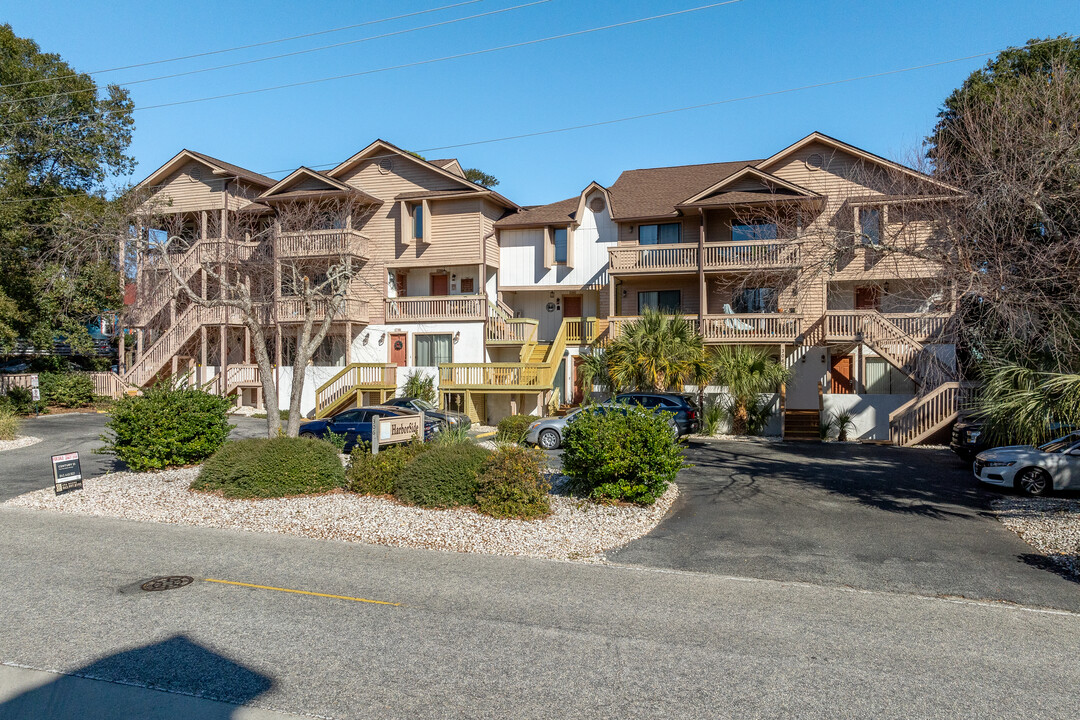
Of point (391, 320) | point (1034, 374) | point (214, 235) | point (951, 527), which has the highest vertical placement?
point (214, 235)

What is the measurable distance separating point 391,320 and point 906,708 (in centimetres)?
2937

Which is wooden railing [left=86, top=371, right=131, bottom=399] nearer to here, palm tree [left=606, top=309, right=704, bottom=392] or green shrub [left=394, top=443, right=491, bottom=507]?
palm tree [left=606, top=309, right=704, bottom=392]

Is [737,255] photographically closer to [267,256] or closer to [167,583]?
[267,256]

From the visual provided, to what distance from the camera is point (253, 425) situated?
28.2 m

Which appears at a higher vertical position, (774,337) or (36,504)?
(774,337)

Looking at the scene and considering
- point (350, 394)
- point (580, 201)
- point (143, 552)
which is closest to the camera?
point (143, 552)

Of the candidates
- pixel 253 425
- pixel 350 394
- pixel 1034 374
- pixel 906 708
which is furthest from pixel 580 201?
pixel 906 708

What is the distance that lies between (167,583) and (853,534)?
997cm

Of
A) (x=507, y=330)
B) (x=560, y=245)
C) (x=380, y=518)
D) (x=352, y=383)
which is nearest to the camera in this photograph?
(x=380, y=518)

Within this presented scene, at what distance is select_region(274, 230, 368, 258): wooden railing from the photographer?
32.1 m

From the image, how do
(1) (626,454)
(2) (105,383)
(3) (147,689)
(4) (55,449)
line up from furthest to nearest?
(2) (105,383), (4) (55,449), (1) (626,454), (3) (147,689)

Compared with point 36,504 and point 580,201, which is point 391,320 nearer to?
point 580,201

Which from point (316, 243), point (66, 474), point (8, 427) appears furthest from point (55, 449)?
Answer: point (316, 243)

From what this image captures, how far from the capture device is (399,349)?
1303 inches
